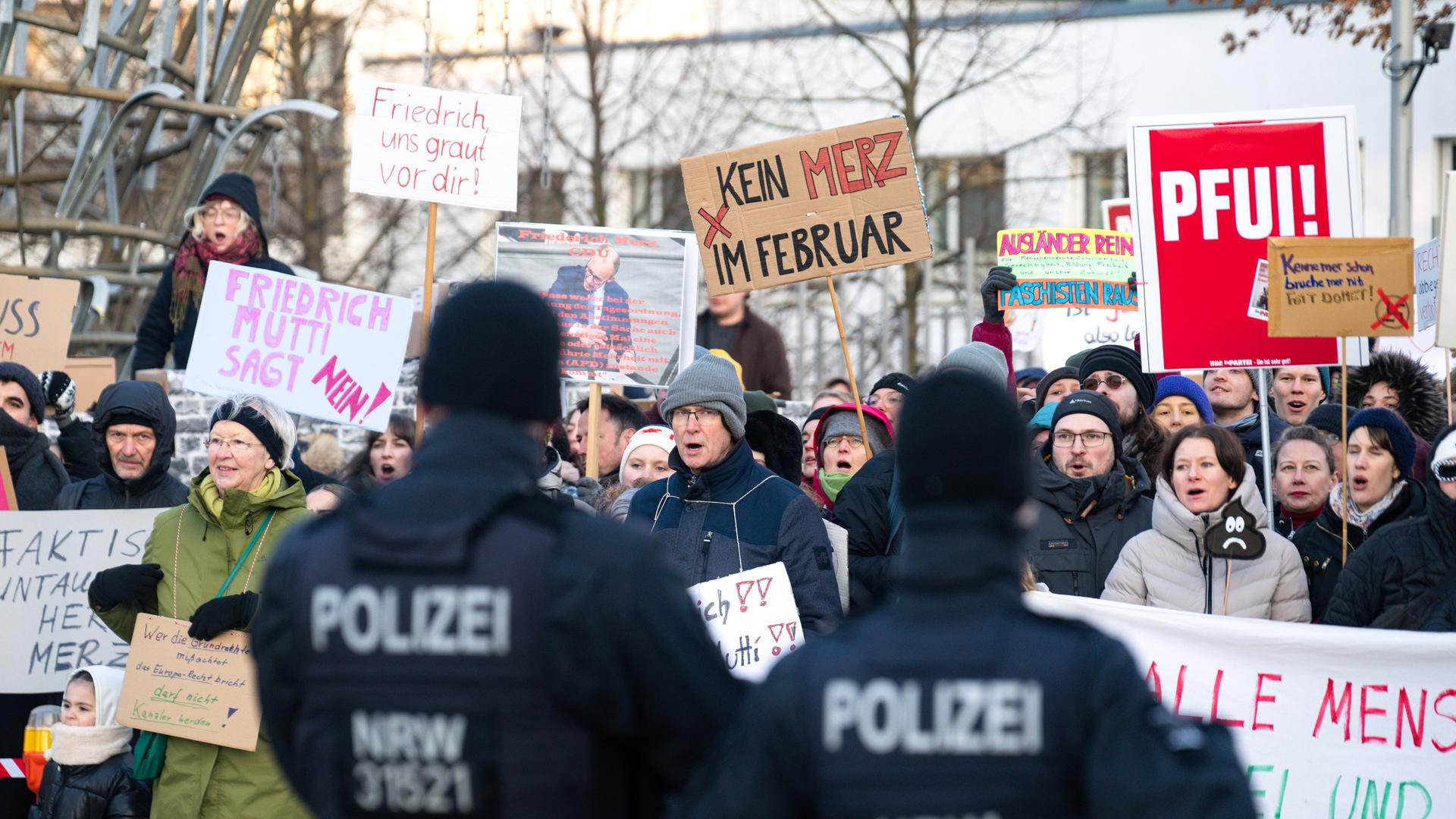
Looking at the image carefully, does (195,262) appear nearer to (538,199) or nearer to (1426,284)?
(1426,284)

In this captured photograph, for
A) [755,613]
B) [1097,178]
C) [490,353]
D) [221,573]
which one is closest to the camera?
[490,353]

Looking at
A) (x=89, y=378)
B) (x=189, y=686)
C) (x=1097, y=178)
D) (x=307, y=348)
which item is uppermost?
(x=1097, y=178)

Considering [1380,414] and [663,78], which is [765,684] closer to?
[1380,414]

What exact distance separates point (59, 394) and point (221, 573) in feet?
11.8

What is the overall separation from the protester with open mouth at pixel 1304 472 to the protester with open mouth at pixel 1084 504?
676 millimetres

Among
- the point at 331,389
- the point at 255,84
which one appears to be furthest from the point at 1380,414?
the point at 255,84

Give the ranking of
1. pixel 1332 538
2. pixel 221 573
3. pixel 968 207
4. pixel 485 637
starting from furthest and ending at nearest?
pixel 968 207, pixel 1332 538, pixel 221 573, pixel 485 637

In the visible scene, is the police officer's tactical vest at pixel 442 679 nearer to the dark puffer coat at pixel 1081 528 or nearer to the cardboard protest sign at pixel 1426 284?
the dark puffer coat at pixel 1081 528

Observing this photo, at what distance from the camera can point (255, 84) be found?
24.7 meters

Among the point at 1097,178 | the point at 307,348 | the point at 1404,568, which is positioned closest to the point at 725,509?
the point at 1404,568

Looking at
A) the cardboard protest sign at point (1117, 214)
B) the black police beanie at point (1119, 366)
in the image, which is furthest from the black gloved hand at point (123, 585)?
the cardboard protest sign at point (1117, 214)

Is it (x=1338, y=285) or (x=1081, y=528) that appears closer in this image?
(x=1081, y=528)

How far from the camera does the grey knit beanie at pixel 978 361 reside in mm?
6062

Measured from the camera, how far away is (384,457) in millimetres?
8438
